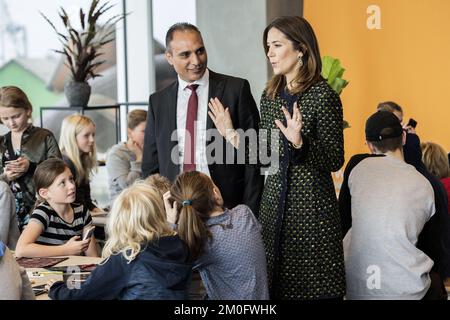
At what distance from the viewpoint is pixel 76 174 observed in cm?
471

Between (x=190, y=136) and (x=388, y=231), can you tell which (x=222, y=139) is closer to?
(x=190, y=136)

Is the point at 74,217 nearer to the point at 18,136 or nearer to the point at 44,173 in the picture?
the point at 44,173

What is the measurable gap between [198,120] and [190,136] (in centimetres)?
9

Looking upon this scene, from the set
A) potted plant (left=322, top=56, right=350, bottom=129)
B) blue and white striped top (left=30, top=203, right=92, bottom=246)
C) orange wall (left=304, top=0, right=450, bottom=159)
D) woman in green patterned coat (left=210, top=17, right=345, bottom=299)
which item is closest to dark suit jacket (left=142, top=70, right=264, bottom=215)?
woman in green patterned coat (left=210, top=17, right=345, bottom=299)

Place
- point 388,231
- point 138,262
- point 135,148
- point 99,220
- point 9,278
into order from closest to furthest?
point 9,278 < point 138,262 < point 388,231 < point 99,220 < point 135,148

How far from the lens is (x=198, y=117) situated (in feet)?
12.2

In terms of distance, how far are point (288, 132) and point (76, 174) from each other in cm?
217

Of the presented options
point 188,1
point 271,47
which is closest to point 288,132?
point 271,47

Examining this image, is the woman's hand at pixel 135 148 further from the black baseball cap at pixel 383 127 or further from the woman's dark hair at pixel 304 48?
the woman's dark hair at pixel 304 48

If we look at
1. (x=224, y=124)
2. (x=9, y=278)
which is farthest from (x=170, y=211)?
(x=9, y=278)

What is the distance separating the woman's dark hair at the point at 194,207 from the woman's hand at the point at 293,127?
1.17ft

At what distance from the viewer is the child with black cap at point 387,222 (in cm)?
325

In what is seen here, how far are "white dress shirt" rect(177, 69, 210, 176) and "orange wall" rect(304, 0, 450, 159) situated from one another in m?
3.58

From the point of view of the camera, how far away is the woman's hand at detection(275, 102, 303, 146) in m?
2.87
